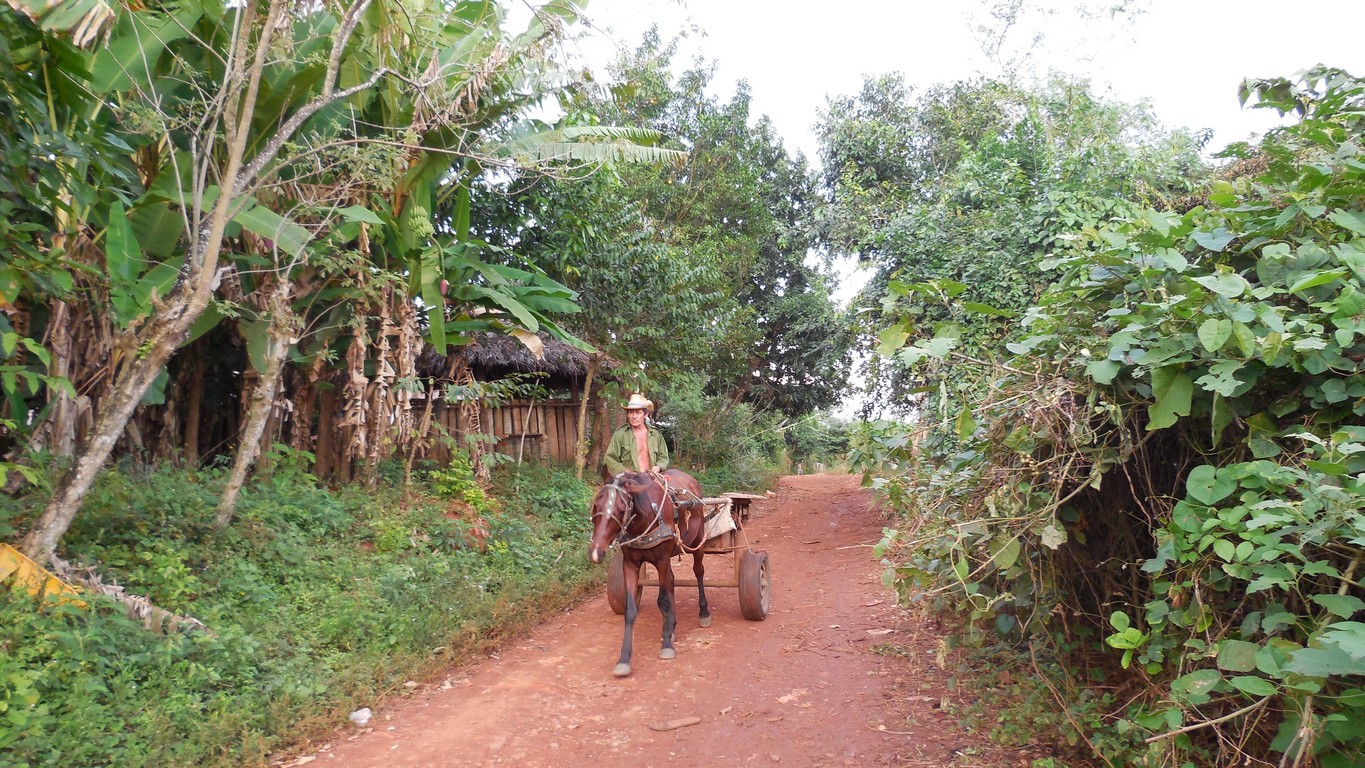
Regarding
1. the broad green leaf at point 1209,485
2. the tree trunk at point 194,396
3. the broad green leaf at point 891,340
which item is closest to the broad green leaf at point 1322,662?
the broad green leaf at point 1209,485

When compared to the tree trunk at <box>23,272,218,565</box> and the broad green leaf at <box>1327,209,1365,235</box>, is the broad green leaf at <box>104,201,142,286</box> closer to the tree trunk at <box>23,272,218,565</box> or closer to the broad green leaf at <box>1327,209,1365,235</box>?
the tree trunk at <box>23,272,218,565</box>

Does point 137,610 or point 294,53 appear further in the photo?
point 294,53

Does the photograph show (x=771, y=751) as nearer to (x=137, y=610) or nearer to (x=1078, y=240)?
(x=1078, y=240)

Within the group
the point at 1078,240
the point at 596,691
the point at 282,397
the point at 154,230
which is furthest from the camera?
the point at 282,397

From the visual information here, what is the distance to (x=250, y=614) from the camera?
5.28m

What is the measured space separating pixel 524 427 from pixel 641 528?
23.7 feet

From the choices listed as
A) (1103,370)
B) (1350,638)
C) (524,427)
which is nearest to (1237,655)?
(1350,638)

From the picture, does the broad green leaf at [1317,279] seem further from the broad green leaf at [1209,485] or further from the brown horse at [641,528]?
the brown horse at [641,528]

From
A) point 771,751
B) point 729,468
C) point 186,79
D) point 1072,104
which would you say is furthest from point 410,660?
point 729,468

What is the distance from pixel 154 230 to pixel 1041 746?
7.29m

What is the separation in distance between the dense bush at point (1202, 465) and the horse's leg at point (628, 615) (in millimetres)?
2422

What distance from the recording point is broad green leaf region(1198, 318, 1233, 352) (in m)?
2.69

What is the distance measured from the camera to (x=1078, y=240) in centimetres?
379

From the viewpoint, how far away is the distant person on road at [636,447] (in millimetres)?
6793
